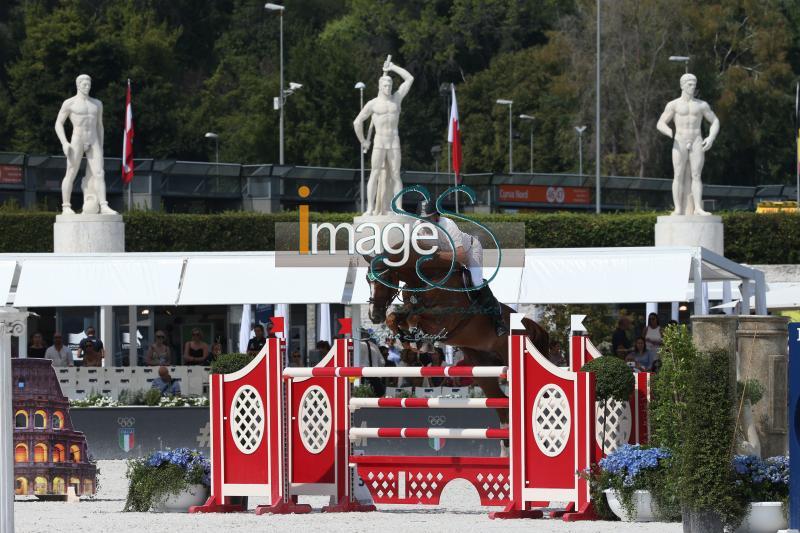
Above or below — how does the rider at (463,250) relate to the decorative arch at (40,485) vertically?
above

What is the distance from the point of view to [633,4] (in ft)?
189

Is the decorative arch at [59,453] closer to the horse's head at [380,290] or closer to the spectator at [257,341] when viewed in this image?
the horse's head at [380,290]

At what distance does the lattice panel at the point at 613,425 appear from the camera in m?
10.7

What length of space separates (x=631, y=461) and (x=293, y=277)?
9.98m

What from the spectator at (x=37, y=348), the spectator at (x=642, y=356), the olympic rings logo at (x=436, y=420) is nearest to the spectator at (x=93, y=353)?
the spectator at (x=37, y=348)

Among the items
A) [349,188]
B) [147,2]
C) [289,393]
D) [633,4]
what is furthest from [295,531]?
[147,2]

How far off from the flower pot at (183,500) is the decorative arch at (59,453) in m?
1.50

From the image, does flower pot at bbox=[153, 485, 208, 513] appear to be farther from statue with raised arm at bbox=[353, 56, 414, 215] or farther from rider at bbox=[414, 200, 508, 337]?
statue with raised arm at bbox=[353, 56, 414, 215]

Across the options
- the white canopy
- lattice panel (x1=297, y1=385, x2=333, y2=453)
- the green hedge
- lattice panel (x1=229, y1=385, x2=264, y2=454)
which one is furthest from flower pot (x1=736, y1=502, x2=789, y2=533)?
the green hedge

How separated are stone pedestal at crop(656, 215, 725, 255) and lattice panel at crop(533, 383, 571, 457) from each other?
15.3 m

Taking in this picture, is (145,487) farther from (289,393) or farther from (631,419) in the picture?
(631,419)

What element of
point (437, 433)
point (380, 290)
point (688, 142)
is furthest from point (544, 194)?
point (437, 433)

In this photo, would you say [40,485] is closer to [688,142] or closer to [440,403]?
[440,403]

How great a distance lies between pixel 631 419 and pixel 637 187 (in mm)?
40352
